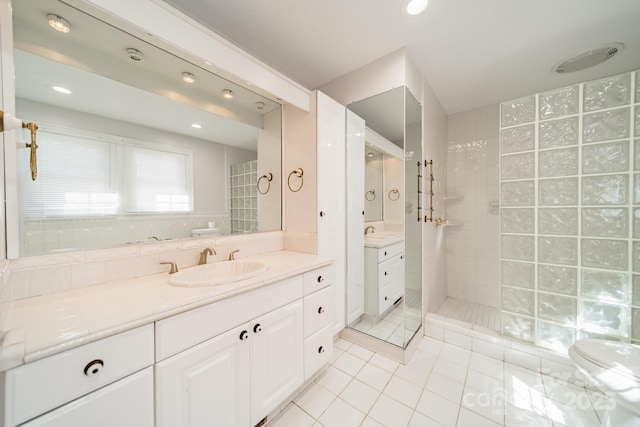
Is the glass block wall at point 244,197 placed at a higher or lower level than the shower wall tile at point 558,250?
higher

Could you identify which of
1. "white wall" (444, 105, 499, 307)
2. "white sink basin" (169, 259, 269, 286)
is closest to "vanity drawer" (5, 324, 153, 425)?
"white sink basin" (169, 259, 269, 286)

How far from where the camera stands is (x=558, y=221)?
1578 mm

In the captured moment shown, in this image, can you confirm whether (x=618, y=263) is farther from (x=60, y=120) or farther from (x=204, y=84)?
(x=60, y=120)

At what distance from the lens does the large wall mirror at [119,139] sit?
94 cm

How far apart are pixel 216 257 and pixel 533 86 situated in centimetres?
326

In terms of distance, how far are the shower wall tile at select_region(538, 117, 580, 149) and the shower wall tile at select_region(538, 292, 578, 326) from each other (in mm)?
1089

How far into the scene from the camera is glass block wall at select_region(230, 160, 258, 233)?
5.20 feet

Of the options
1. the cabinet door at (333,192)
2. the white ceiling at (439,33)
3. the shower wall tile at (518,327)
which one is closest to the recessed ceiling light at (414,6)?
the white ceiling at (439,33)

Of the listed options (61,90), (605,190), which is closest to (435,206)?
(605,190)

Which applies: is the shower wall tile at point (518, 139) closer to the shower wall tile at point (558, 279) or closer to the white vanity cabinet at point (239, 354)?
the shower wall tile at point (558, 279)

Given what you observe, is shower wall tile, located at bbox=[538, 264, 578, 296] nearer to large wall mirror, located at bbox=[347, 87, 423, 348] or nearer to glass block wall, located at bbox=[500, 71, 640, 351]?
glass block wall, located at bbox=[500, 71, 640, 351]

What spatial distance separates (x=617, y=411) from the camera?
1.05 m

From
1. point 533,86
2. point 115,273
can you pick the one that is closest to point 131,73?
point 115,273

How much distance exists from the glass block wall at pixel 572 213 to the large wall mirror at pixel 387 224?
68cm
